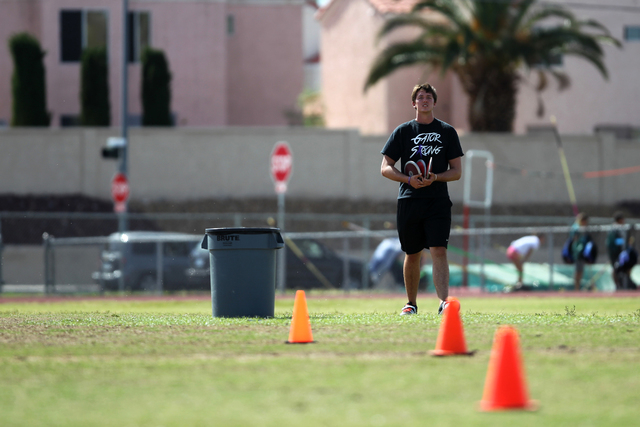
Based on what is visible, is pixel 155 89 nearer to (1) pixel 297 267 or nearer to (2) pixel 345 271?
(1) pixel 297 267

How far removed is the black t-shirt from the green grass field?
4.05 feet

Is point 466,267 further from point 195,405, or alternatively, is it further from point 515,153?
point 195,405

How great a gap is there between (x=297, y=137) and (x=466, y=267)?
377 inches

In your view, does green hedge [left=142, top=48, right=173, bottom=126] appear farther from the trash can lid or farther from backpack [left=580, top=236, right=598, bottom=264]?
the trash can lid

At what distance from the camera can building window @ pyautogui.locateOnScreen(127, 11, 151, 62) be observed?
3284cm

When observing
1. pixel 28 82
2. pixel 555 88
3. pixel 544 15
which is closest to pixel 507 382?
pixel 544 15

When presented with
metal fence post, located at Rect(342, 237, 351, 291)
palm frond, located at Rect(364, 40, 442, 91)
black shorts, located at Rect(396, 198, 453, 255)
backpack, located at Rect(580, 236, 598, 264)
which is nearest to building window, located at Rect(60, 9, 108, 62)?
palm frond, located at Rect(364, 40, 442, 91)

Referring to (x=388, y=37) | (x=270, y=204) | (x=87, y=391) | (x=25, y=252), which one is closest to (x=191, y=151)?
(x=270, y=204)

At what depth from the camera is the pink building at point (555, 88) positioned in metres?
34.3

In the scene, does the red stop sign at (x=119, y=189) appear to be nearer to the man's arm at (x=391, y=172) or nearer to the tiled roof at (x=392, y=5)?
the tiled roof at (x=392, y=5)

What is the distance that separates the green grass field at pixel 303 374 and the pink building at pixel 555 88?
26741 millimetres

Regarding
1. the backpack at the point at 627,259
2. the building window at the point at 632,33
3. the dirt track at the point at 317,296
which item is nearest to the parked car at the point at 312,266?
the dirt track at the point at 317,296

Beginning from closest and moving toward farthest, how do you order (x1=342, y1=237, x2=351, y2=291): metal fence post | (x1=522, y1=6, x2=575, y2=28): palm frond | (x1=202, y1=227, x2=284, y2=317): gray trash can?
(x1=202, y1=227, x2=284, y2=317): gray trash can < (x1=342, y1=237, x2=351, y2=291): metal fence post < (x1=522, y1=6, x2=575, y2=28): palm frond

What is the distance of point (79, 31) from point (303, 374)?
2915 centimetres
